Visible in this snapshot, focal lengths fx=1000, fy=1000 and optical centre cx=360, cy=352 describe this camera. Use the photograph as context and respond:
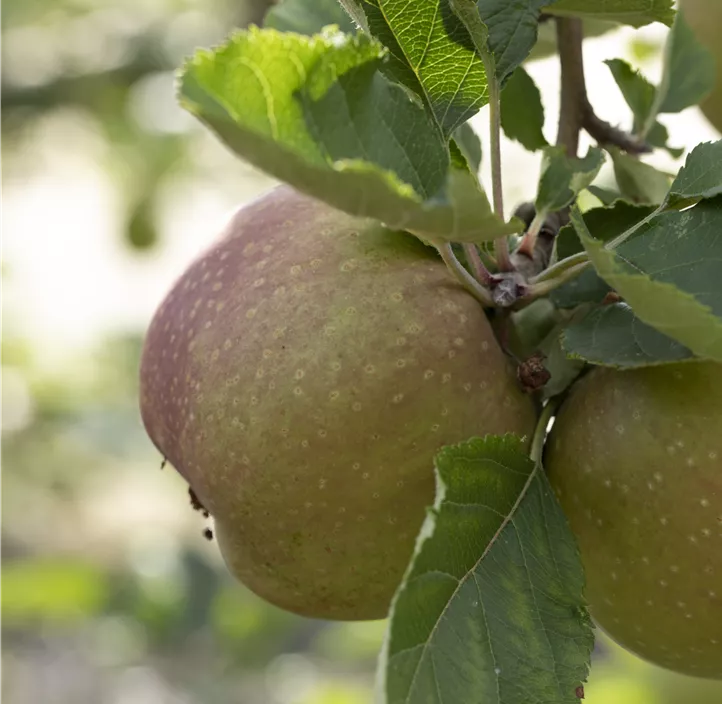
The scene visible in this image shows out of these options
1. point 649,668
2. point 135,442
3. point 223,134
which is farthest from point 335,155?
point 135,442

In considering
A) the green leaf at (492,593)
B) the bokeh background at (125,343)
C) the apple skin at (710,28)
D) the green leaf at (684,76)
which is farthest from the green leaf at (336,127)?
the bokeh background at (125,343)

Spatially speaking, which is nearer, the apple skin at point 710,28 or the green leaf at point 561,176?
the green leaf at point 561,176

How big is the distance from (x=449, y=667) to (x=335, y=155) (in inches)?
10.7

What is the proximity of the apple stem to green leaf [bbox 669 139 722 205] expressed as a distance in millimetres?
130

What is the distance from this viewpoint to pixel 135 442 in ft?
8.41

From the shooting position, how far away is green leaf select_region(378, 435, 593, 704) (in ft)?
1.68

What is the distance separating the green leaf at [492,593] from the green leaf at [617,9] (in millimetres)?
271

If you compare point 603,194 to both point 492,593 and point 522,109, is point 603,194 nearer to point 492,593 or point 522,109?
point 522,109

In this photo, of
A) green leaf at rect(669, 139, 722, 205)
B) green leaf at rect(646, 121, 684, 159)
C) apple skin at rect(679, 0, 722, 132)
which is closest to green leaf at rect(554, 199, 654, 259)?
green leaf at rect(669, 139, 722, 205)

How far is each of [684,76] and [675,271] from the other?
40 cm

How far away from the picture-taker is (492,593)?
576 mm

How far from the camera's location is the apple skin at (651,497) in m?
0.60

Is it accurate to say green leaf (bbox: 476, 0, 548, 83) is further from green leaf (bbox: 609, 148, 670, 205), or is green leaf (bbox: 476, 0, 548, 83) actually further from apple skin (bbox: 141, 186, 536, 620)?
green leaf (bbox: 609, 148, 670, 205)

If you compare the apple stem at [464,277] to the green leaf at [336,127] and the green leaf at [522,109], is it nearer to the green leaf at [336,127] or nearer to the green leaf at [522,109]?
the green leaf at [336,127]
